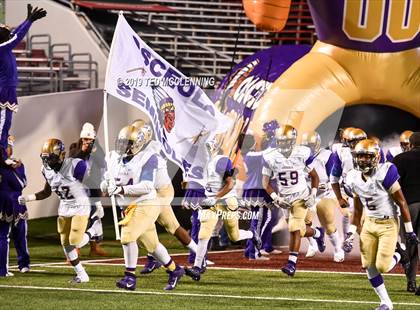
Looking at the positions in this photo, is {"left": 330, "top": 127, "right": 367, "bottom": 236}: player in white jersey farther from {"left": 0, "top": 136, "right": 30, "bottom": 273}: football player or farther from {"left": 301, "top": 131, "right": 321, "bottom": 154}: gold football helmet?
{"left": 0, "top": 136, "right": 30, "bottom": 273}: football player

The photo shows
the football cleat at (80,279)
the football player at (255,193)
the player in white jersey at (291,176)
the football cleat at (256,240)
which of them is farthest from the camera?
the football player at (255,193)

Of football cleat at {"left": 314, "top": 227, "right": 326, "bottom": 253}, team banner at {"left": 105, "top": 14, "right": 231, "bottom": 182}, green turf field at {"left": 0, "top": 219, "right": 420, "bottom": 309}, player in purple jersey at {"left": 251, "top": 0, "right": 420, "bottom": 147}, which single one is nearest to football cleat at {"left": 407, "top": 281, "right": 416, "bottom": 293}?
green turf field at {"left": 0, "top": 219, "right": 420, "bottom": 309}

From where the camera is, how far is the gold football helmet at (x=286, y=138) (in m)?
12.1

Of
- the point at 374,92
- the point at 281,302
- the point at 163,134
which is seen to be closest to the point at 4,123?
the point at 163,134

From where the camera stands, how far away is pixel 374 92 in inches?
570

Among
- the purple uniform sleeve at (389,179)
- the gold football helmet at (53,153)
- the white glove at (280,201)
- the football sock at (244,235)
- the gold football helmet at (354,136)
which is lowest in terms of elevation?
the football sock at (244,235)

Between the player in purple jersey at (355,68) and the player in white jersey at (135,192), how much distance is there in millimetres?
4155

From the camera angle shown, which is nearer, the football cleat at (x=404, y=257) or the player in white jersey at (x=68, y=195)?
the football cleat at (x=404, y=257)

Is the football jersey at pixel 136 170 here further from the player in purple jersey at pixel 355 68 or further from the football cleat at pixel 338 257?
the player in purple jersey at pixel 355 68

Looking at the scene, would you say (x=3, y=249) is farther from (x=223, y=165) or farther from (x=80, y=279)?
(x=223, y=165)

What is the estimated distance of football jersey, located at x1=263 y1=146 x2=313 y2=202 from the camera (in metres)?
12.3

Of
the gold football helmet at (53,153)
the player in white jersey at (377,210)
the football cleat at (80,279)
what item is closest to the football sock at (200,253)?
the football cleat at (80,279)

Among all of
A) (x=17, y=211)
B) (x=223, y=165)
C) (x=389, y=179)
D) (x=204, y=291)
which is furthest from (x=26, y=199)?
(x=389, y=179)

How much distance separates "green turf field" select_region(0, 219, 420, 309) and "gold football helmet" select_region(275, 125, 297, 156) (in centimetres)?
127
